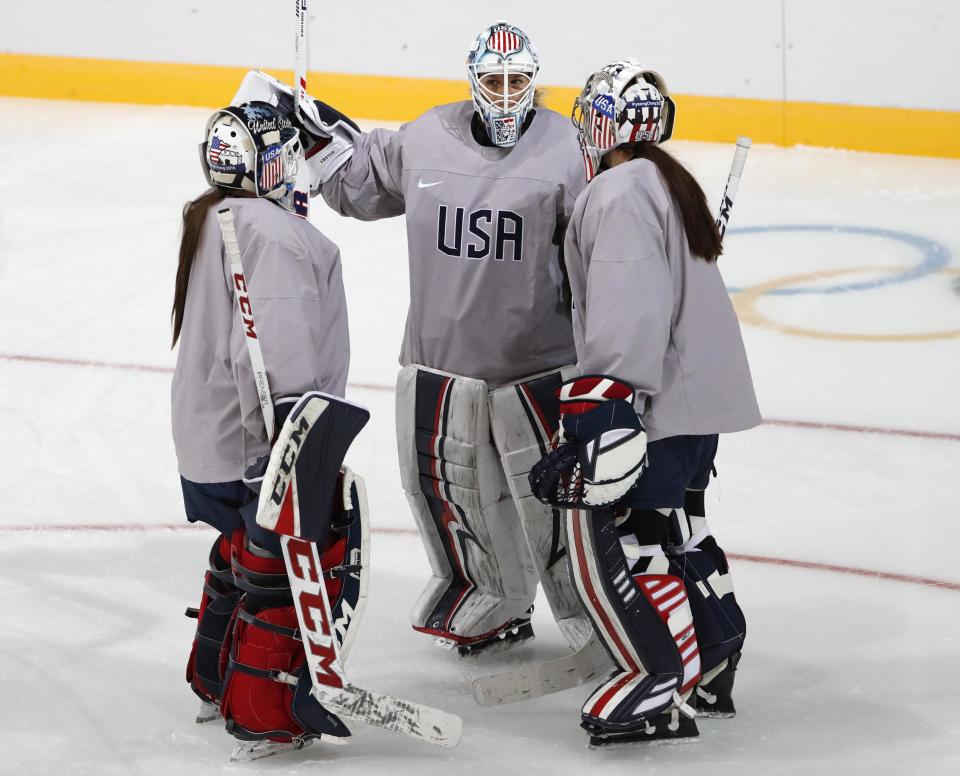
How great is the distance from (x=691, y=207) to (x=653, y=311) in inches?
7.6

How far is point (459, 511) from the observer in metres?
3.00

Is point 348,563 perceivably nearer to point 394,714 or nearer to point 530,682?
point 394,714

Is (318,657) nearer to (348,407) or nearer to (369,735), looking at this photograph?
(369,735)

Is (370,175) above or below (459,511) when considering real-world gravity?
above

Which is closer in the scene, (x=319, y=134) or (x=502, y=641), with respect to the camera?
(x=319, y=134)

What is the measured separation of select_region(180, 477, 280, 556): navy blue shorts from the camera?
2.54m

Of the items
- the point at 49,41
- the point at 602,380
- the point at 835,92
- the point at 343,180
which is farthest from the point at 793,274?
the point at 49,41

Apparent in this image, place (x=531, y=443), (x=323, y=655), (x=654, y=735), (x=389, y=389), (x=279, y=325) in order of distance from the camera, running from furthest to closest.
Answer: (x=389, y=389) < (x=531, y=443) < (x=654, y=735) < (x=323, y=655) < (x=279, y=325)

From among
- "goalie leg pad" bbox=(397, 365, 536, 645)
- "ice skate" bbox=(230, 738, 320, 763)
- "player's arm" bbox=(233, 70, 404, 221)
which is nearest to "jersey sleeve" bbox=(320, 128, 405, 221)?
"player's arm" bbox=(233, 70, 404, 221)

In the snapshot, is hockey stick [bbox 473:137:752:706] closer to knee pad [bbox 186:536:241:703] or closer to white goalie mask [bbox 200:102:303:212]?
knee pad [bbox 186:536:241:703]

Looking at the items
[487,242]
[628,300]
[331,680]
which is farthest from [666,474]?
[331,680]

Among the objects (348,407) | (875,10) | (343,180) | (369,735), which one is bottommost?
(369,735)

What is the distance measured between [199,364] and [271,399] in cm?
19

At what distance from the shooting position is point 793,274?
18.5 feet
